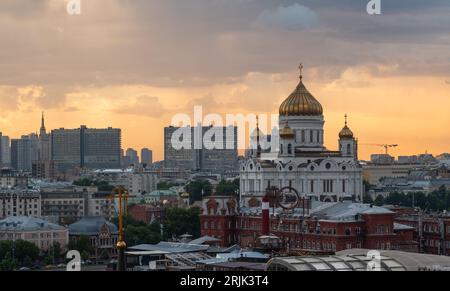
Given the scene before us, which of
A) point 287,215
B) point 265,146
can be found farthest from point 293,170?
point 287,215

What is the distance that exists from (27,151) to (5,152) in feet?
16.2

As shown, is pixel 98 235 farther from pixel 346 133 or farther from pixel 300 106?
pixel 346 133

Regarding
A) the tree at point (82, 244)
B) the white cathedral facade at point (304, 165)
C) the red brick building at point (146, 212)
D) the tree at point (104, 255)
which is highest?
the white cathedral facade at point (304, 165)

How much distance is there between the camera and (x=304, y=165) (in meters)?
42.2

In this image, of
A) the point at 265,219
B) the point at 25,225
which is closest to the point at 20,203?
the point at 25,225

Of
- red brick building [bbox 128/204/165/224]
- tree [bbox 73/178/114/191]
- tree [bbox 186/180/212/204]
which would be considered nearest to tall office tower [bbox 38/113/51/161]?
tree [bbox 73/178/114/191]

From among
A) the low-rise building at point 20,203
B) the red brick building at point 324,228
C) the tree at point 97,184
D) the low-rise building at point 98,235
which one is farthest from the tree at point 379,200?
the red brick building at point 324,228

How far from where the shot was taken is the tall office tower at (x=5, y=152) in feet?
299

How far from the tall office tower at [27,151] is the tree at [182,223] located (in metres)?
53.5

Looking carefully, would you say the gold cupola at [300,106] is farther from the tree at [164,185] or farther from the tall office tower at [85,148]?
the tall office tower at [85,148]
